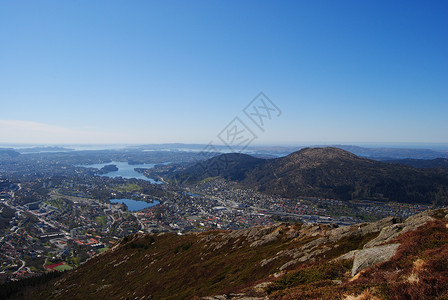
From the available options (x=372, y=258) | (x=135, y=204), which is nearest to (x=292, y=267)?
(x=372, y=258)

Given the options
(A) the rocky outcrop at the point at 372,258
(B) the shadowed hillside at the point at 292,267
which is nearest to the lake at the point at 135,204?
(B) the shadowed hillside at the point at 292,267

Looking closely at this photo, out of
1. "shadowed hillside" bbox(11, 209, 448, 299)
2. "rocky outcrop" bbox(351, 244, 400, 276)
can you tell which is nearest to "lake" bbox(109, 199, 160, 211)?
"shadowed hillside" bbox(11, 209, 448, 299)

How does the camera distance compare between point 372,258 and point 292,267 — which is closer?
point 372,258

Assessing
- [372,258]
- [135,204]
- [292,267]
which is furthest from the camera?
[135,204]

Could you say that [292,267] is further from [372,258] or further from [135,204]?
[135,204]

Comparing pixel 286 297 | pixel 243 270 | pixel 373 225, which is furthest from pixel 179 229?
pixel 286 297

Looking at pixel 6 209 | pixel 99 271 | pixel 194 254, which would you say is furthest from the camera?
pixel 6 209

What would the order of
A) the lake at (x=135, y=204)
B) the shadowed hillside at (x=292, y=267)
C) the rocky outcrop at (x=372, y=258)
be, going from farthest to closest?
the lake at (x=135, y=204)
the rocky outcrop at (x=372, y=258)
the shadowed hillside at (x=292, y=267)

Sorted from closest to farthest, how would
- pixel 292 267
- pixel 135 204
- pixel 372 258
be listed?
pixel 372 258 < pixel 292 267 < pixel 135 204

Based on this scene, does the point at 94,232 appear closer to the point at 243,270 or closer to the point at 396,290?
the point at 243,270

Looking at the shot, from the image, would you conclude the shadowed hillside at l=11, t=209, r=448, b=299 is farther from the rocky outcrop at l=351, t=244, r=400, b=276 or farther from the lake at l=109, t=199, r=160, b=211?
the lake at l=109, t=199, r=160, b=211

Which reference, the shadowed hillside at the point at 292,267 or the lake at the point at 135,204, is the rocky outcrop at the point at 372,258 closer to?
the shadowed hillside at the point at 292,267
